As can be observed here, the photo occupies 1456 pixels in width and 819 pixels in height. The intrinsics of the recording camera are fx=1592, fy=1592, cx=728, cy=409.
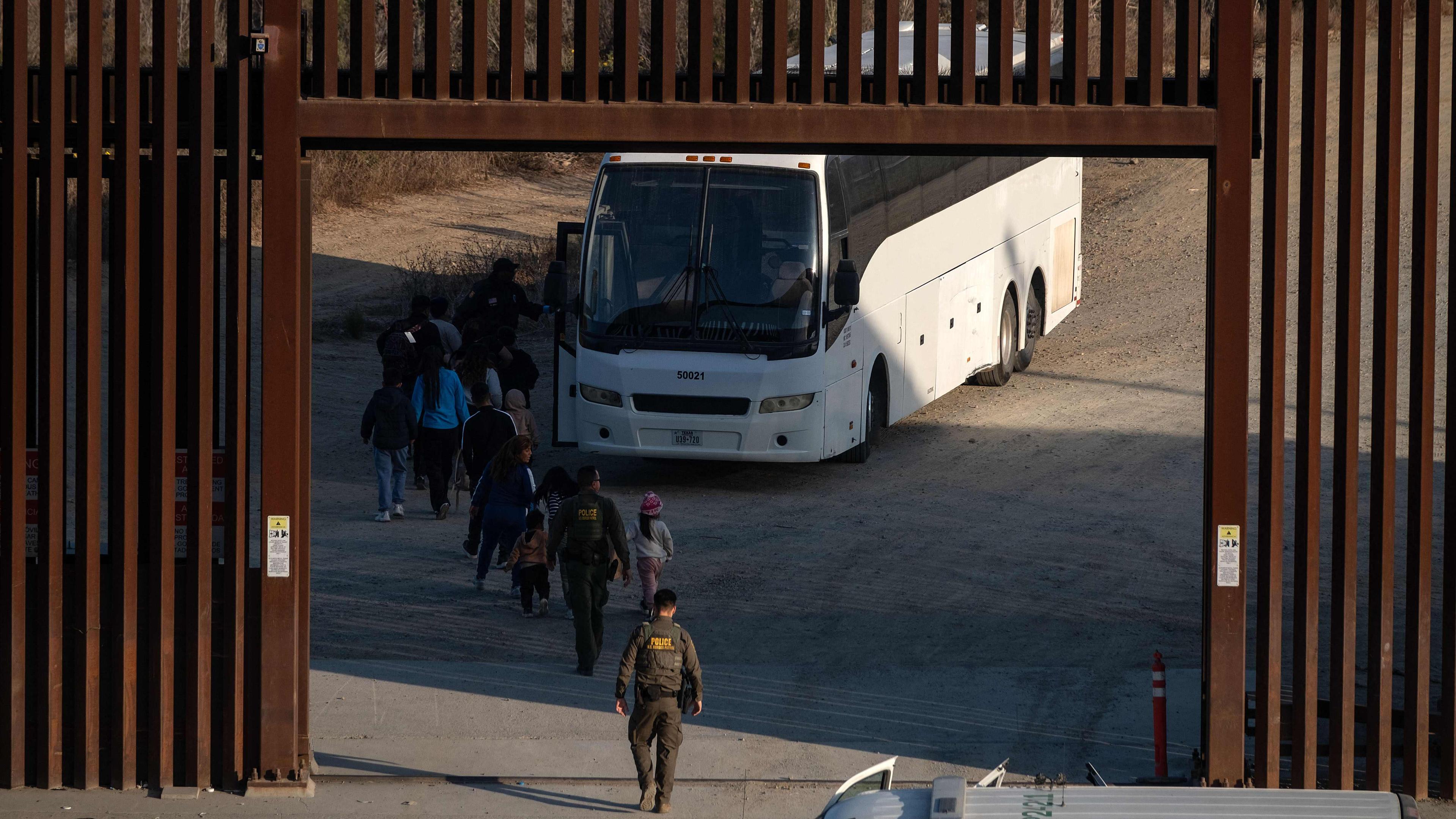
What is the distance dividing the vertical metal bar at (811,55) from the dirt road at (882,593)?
153 inches

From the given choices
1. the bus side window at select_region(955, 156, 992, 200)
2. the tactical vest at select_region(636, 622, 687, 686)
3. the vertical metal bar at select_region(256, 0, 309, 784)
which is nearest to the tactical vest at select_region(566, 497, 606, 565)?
the tactical vest at select_region(636, 622, 687, 686)

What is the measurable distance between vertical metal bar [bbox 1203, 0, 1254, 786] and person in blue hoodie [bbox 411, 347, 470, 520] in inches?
343

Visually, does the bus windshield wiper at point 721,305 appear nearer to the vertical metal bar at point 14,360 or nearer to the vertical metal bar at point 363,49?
the vertical metal bar at point 363,49

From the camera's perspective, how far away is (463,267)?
27.9 m

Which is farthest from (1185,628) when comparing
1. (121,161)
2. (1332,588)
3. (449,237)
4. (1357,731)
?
(449,237)

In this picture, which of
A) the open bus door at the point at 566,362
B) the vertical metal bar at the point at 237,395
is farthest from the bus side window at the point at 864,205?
the vertical metal bar at the point at 237,395

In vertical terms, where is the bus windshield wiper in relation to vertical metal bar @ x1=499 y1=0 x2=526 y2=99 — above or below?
below

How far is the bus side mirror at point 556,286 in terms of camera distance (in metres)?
16.7

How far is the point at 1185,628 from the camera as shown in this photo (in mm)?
12383

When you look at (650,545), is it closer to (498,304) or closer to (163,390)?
(163,390)

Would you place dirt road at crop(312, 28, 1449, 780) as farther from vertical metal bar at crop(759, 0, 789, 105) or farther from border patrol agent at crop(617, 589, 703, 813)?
vertical metal bar at crop(759, 0, 789, 105)

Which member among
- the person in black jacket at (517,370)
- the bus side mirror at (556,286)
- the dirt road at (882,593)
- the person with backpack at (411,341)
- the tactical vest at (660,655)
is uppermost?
the bus side mirror at (556,286)

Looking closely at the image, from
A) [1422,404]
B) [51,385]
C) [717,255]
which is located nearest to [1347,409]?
[1422,404]

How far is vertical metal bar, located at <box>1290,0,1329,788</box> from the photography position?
825 centimetres
